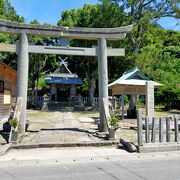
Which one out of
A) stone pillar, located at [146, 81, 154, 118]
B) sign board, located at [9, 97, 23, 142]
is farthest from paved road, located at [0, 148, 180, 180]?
stone pillar, located at [146, 81, 154, 118]

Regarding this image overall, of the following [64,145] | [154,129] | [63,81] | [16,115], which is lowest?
[64,145]

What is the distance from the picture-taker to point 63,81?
39031mm

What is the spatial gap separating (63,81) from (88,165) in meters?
31.6

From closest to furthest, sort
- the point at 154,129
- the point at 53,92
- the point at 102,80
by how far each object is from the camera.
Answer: the point at 154,129 → the point at 102,80 → the point at 53,92

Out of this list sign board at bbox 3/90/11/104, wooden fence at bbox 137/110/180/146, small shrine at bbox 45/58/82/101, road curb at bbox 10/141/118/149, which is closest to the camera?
wooden fence at bbox 137/110/180/146

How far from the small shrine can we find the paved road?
95.8 feet

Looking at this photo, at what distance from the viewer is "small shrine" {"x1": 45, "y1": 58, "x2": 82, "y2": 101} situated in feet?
128

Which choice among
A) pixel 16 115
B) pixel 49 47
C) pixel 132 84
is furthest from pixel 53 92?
pixel 16 115

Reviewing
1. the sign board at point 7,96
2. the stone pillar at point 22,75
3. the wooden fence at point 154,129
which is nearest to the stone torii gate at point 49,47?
the stone pillar at point 22,75

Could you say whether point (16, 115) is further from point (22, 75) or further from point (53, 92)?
point (53, 92)

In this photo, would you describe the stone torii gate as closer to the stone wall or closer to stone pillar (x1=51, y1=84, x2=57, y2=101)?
the stone wall

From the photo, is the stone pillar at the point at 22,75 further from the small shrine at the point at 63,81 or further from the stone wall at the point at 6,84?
the small shrine at the point at 63,81

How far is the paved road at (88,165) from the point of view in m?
6.61

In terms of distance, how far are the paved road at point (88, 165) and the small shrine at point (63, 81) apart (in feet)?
95.8
